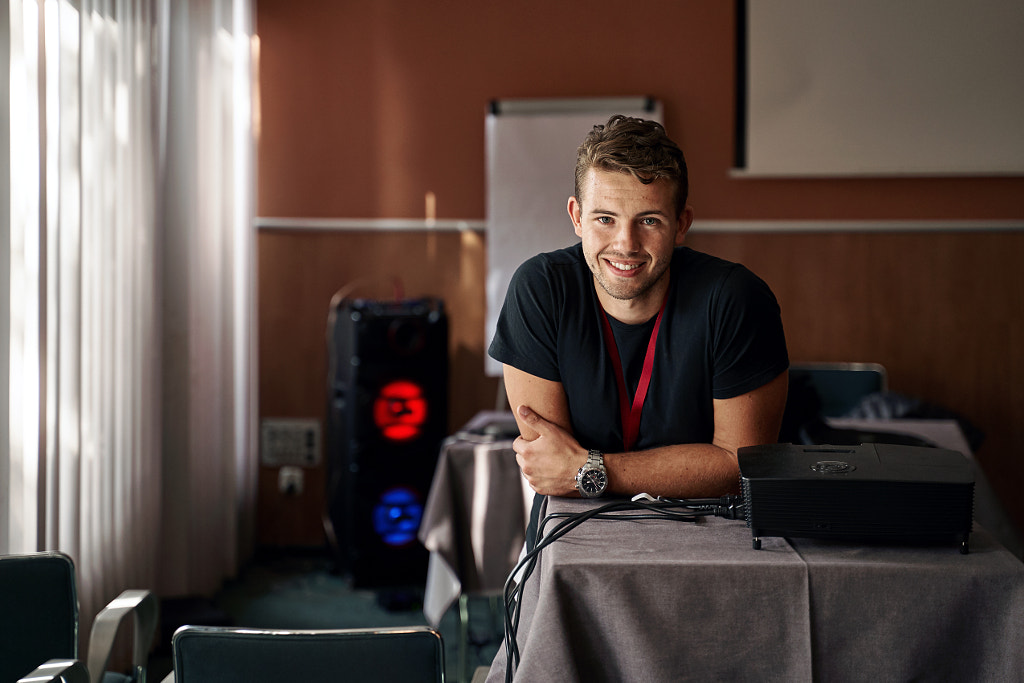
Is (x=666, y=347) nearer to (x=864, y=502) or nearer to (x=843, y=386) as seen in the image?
(x=864, y=502)

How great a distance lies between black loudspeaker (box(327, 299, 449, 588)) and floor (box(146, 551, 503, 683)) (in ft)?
0.54

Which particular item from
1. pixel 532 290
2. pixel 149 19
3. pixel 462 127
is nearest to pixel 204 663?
pixel 532 290

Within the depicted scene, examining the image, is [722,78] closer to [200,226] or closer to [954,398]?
[954,398]

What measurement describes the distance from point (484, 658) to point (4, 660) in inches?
67.3

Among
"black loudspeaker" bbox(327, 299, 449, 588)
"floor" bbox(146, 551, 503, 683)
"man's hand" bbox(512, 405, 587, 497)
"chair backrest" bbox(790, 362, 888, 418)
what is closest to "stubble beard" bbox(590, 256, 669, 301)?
"man's hand" bbox(512, 405, 587, 497)

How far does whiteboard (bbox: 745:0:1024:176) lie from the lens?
3.91 meters

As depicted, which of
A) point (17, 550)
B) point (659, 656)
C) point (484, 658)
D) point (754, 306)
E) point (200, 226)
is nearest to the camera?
point (659, 656)

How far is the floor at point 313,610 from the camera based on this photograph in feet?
10.1

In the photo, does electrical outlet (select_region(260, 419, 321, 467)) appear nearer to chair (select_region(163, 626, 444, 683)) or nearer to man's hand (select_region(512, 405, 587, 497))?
man's hand (select_region(512, 405, 587, 497))

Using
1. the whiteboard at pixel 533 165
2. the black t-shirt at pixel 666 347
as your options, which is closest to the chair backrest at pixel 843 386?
the whiteboard at pixel 533 165

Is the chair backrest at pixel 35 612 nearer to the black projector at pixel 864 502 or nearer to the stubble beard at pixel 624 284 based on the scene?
the stubble beard at pixel 624 284

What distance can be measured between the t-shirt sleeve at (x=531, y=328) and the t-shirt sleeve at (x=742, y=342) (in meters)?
0.28

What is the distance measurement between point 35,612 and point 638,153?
51.3 inches

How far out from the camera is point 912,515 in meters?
1.11
